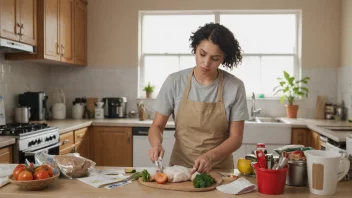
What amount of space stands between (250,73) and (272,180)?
324 cm

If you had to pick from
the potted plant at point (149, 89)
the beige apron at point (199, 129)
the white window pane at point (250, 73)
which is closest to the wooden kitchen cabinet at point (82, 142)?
the potted plant at point (149, 89)

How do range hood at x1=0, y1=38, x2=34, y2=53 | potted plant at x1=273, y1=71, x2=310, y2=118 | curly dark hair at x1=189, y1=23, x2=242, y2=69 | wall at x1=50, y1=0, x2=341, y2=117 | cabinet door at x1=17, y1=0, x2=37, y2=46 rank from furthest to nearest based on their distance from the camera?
wall at x1=50, y1=0, x2=341, y2=117 → potted plant at x1=273, y1=71, x2=310, y2=118 → cabinet door at x1=17, y1=0, x2=37, y2=46 → range hood at x1=0, y1=38, x2=34, y2=53 → curly dark hair at x1=189, y1=23, x2=242, y2=69

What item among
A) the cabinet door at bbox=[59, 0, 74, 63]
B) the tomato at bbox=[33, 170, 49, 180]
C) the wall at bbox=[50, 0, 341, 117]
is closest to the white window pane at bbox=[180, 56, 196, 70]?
the wall at bbox=[50, 0, 341, 117]

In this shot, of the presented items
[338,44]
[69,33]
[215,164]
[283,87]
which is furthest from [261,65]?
[215,164]

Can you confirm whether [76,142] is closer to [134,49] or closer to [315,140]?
[134,49]

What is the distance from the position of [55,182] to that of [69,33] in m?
2.89

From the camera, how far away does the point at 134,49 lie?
4535 mm

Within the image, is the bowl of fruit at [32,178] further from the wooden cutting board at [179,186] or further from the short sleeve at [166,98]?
the short sleeve at [166,98]

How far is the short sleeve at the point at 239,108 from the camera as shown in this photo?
6.39ft

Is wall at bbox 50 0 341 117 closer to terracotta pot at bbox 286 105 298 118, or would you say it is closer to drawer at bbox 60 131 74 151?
terracotta pot at bbox 286 105 298 118

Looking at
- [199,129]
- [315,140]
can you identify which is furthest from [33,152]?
[315,140]

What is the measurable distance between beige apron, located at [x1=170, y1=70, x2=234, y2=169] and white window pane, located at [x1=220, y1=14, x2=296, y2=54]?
2.58 meters

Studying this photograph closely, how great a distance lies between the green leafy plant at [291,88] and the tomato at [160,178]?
9.92 feet

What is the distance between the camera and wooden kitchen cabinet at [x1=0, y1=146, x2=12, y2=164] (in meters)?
2.46
